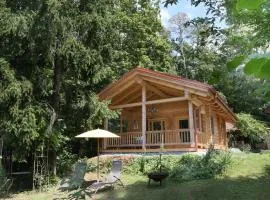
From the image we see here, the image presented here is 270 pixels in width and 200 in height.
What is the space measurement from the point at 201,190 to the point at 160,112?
32.4 feet

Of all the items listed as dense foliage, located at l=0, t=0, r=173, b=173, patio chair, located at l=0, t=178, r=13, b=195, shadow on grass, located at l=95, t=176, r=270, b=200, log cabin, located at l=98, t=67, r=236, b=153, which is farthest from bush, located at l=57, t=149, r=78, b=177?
shadow on grass, located at l=95, t=176, r=270, b=200

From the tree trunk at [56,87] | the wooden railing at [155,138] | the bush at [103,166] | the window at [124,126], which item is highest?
the tree trunk at [56,87]

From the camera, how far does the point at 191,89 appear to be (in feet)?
59.3

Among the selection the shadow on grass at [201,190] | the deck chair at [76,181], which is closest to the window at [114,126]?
the deck chair at [76,181]

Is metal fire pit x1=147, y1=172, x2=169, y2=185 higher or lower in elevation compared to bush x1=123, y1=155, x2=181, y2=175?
lower

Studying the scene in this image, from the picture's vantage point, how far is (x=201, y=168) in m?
14.7

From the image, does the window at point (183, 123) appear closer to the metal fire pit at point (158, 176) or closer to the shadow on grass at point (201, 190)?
the shadow on grass at point (201, 190)

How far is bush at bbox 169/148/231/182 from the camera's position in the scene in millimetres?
14281

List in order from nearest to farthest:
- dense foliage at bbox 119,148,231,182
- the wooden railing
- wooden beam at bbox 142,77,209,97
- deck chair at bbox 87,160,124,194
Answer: deck chair at bbox 87,160,124,194, dense foliage at bbox 119,148,231,182, wooden beam at bbox 142,77,209,97, the wooden railing

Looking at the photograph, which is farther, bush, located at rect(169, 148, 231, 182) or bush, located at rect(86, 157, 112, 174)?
bush, located at rect(86, 157, 112, 174)

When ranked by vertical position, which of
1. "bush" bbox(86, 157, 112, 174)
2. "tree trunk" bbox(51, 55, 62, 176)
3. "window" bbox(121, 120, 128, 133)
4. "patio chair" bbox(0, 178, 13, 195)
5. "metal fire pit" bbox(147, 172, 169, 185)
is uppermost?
"tree trunk" bbox(51, 55, 62, 176)

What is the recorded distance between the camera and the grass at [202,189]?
1172 cm

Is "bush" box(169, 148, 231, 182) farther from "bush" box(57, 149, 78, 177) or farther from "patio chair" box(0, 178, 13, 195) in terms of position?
"patio chair" box(0, 178, 13, 195)

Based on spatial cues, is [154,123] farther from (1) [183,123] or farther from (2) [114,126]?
(2) [114,126]
